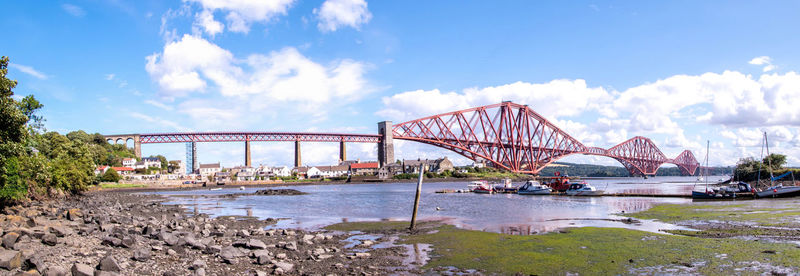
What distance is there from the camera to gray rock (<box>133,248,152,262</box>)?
10969 mm

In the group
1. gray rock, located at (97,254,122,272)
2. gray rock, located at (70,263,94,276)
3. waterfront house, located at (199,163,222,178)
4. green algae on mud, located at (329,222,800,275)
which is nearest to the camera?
gray rock, located at (70,263,94,276)

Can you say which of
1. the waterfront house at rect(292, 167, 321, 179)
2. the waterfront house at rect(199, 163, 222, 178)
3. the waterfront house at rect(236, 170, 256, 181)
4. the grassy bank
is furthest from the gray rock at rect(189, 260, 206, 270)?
the waterfront house at rect(199, 163, 222, 178)

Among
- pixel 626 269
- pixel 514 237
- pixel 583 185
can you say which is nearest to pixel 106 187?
pixel 583 185

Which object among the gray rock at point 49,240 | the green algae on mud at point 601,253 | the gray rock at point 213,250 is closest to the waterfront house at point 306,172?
the green algae on mud at point 601,253

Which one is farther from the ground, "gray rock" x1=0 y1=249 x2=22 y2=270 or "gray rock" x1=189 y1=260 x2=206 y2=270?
"gray rock" x1=0 y1=249 x2=22 y2=270

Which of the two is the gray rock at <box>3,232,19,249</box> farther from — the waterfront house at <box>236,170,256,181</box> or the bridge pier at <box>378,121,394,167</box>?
the bridge pier at <box>378,121,394,167</box>

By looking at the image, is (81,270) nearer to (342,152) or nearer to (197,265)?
(197,265)

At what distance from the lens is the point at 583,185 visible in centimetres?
4788

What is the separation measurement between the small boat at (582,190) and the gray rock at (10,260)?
45690 mm

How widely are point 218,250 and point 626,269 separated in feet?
35.5

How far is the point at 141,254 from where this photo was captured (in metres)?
11.1

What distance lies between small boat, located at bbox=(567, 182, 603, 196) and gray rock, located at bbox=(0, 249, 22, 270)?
45.7m

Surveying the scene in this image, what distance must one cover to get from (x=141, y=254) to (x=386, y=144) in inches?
4711

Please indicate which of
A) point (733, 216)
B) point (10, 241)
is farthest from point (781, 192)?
point (10, 241)
